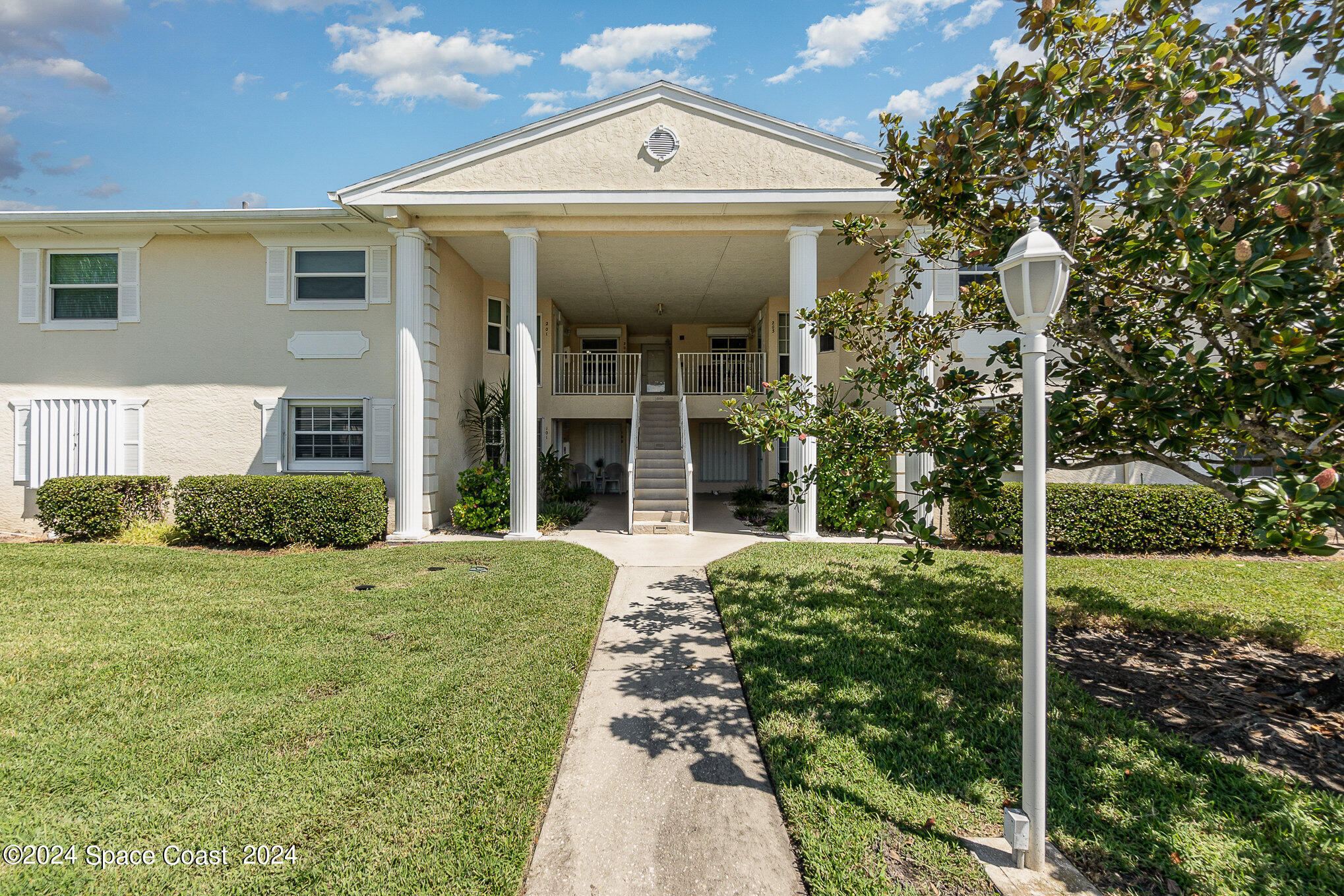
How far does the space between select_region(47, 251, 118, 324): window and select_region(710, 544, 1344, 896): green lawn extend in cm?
1191

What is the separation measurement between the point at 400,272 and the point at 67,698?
6.87m

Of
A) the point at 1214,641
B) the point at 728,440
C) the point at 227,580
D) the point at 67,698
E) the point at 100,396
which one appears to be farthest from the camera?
the point at 728,440

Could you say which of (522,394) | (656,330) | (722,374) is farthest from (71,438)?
(656,330)

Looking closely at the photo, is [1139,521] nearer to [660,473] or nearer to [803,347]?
[803,347]

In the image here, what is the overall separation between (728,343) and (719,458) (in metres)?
3.45

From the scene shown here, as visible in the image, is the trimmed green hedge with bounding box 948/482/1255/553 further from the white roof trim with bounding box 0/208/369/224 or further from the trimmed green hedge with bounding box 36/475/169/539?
the trimmed green hedge with bounding box 36/475/169/539

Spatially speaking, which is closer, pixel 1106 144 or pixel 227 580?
pixel 1106 144

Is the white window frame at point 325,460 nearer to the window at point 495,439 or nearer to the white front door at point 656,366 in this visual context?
the window at point 495,439

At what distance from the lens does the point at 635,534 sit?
30.3 feet

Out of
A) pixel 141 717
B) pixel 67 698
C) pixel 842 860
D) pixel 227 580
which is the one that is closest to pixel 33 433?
pixel 227 580

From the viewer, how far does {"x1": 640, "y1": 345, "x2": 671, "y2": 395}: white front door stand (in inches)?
712

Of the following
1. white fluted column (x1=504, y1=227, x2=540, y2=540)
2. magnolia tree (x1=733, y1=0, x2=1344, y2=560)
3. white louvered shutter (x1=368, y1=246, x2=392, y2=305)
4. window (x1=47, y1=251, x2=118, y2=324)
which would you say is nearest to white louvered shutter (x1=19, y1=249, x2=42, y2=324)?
window (x1=47, y1=251, x2=118, y2=324)

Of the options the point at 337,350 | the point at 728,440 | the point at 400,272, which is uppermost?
the point at 400,272

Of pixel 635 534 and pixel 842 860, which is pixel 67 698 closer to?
pixel 842 860
